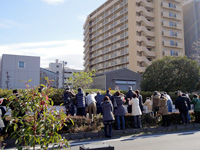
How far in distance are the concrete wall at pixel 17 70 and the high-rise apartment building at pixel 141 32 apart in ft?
73.6

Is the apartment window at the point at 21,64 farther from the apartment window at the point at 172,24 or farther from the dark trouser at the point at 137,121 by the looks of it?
the apartment window at the point at 172,24

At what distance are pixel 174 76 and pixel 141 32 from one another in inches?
990

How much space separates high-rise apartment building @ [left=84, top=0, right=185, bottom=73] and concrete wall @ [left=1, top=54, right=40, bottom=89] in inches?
883

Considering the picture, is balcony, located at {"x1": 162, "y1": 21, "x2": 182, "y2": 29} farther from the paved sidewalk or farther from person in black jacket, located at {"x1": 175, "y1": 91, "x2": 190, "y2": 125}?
the paved sidewalk

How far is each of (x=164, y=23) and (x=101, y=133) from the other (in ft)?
152

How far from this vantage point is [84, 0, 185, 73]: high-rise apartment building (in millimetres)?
49312

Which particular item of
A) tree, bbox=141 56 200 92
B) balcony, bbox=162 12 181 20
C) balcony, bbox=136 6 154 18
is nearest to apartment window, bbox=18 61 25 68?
tree, bbox=141 56 200 92

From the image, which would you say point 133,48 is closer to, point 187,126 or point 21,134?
point 187,126

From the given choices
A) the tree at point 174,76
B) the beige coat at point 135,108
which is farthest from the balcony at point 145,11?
the beige coat at point 135,108

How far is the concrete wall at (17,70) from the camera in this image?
3681 centimetres

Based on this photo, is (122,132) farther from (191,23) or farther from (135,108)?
(191,23)

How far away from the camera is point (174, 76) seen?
26.9 metres

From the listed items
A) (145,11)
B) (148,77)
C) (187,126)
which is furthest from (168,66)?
(145,11)

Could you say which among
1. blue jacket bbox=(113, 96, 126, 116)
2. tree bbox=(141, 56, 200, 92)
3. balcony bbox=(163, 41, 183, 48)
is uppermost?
balcony bbox=(163, 41, 183, 48)
